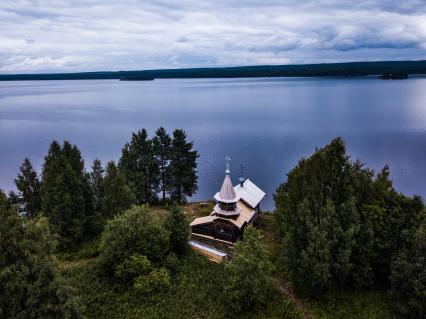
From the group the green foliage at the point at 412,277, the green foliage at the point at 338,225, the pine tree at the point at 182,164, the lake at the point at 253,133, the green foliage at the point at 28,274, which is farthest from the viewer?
the lake at the point at 253,133

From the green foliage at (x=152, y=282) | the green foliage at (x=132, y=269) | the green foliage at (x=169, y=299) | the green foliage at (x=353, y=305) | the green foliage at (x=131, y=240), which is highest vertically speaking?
the green foliage at (x=131, y=240)

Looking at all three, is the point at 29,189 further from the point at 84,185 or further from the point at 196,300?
the point at 196,300

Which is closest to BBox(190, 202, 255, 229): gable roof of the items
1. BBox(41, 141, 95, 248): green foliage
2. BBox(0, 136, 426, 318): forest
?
BBox(0, 136, 426, 318): forest

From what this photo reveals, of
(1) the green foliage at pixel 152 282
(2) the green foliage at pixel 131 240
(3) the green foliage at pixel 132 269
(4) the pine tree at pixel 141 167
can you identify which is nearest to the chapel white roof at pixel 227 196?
(2) the green foliage at pixel 131 240

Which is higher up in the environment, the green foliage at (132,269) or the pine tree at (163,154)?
the pine tree at (163,154)

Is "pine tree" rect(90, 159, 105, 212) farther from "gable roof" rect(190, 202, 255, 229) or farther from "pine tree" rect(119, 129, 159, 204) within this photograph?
"gable roof" rect(190, 202, 255, 229)

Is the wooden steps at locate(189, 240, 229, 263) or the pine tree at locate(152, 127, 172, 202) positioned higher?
the pine tree at locate(152, 127, 172, 202)

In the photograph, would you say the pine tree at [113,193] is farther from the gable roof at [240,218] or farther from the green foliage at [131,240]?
the gable roof at [240,218]
